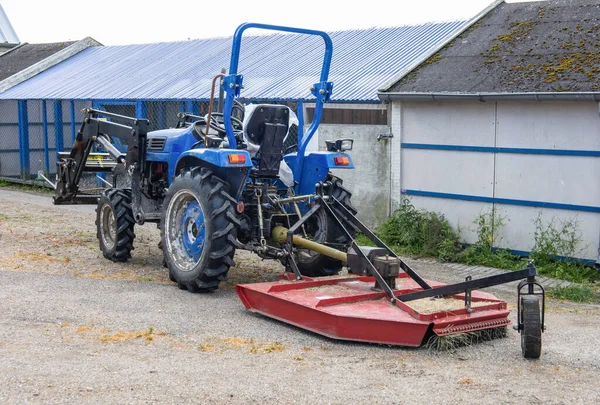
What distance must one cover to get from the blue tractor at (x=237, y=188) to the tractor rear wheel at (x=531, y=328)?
90.7 inches

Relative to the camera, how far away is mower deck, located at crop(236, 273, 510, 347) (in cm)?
691

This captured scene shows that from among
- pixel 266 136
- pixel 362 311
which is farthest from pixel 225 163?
pixel 362 311

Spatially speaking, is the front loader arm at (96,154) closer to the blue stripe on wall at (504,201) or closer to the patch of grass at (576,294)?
the blue stripe on wall at (504,201)

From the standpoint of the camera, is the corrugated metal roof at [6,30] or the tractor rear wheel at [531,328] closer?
the tractor rear wheel at [531,328]

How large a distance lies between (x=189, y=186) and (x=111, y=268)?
7.33ft

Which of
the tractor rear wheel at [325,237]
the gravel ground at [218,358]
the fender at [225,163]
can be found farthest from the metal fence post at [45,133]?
the tractor rear wheel at [325,237]

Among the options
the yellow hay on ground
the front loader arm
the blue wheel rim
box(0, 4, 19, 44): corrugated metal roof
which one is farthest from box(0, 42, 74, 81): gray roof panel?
the yellow hay on ground

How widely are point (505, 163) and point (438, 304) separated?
5.05 meters

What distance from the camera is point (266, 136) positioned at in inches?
358

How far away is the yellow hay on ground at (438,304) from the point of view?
7.23 meters

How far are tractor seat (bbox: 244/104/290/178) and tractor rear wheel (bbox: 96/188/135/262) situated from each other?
2.37m

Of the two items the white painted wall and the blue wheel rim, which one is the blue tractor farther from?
A: the white painted wall

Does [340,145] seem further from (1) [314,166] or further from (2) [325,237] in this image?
(2) [325,237]

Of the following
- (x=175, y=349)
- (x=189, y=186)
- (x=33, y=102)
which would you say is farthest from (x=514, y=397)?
(x=33, y=102)
